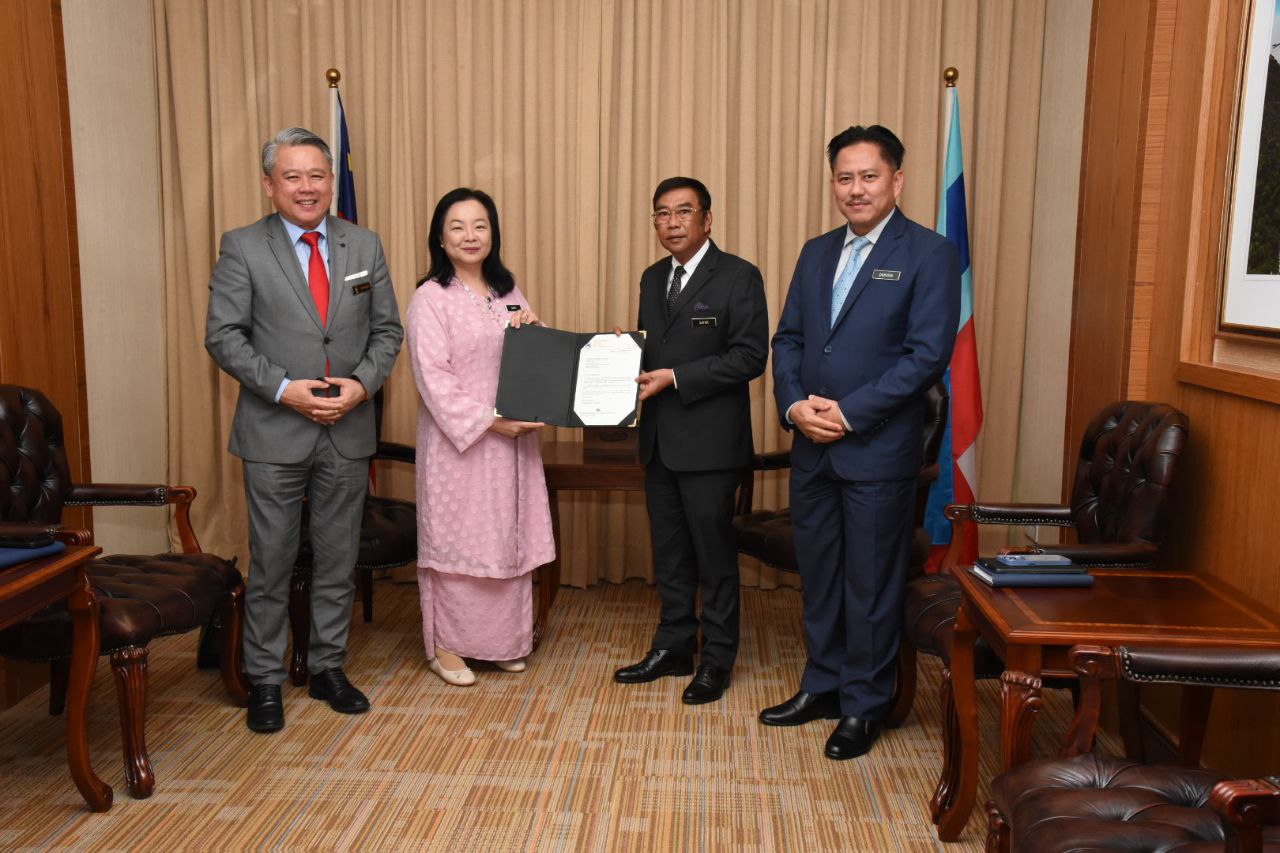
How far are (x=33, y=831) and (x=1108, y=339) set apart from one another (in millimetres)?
3468

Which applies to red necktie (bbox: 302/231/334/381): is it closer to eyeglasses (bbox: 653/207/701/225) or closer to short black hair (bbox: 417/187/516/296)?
short black hair (bbox: 417/187/516/296)

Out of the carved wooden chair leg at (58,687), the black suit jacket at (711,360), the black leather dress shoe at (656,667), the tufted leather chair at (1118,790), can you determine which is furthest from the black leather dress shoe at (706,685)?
the carved wooden chair leg at (58,687)

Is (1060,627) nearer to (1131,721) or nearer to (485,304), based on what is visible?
(1131,721)

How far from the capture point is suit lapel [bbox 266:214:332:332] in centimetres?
333

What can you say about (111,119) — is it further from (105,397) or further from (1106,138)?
(1106,138)

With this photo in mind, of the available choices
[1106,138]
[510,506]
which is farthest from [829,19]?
[510,506]

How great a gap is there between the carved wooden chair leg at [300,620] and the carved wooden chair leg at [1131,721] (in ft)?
8.60

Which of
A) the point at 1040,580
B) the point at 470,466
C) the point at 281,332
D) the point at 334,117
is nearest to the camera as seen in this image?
the point at 1040,580

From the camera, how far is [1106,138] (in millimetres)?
3508

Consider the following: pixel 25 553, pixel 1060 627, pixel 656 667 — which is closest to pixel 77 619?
pixel 25 553

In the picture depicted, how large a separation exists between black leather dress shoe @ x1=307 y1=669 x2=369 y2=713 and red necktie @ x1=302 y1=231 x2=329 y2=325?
1222 millimetres

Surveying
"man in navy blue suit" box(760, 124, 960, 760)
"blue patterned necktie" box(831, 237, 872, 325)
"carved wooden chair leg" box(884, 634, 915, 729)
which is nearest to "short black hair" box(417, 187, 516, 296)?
"man in navy blue suit" box(760, 124, 960, 760)

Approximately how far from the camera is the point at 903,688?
3.36 meters

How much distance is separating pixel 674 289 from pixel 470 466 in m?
0.94
